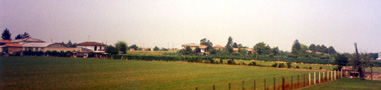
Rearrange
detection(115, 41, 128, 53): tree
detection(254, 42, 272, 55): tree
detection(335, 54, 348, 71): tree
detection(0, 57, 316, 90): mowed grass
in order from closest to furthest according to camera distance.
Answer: detection(0, 57, 316, 90): mowed grass
detection(335, 54, 348, 71): tree
detection(254, 42, 272, 55): tree
detection(115, 41, 128, 53): tree

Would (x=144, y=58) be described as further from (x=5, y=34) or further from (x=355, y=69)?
(x=5, y=34)

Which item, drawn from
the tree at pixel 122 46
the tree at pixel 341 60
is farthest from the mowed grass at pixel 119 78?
the tree at pixel 122 46

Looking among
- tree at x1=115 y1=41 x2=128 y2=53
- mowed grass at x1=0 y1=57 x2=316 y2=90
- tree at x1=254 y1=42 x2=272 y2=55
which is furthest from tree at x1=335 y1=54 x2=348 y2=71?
tree at x1=115 y1=41 x2=128 y2=53

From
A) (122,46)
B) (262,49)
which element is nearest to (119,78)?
(262,49)

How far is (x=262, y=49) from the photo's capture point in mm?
101312

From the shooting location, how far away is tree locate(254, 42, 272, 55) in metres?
101

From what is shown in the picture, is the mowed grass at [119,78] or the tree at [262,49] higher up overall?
the tree at [262,49]

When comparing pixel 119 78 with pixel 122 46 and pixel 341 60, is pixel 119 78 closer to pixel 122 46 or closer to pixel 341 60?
pixel 341 60

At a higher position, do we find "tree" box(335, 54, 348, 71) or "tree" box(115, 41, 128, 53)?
"tree" box(115, 41, 128, 53)

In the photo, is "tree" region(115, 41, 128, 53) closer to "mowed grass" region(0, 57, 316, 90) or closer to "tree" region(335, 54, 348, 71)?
"mowed grass" region(0, 57, 316, 90)

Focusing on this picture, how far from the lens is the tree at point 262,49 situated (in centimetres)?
10081

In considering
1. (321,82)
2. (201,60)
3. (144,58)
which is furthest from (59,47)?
(321,82)

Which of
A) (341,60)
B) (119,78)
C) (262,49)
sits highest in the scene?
(262,49)

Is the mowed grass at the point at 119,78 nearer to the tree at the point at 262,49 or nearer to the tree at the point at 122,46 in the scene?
the tree at the point at 262,49
